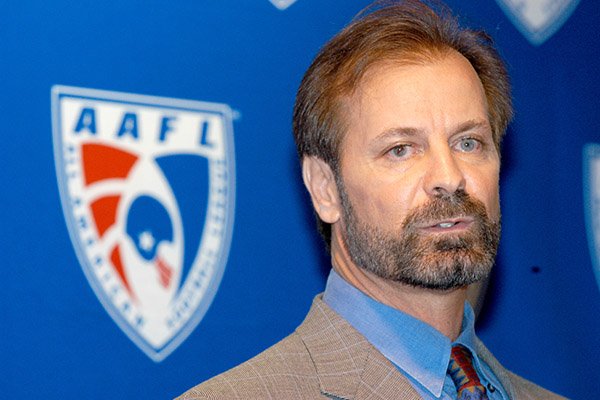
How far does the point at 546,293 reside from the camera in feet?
9.12

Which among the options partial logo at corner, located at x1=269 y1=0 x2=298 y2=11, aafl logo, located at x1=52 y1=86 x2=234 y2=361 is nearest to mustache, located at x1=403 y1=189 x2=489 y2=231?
aafl logo, located at x1=52 y1=86 x2=234 y2=361

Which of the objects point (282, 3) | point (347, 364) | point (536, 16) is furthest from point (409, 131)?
point (536, 16)

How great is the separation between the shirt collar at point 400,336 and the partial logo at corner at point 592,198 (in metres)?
0.95

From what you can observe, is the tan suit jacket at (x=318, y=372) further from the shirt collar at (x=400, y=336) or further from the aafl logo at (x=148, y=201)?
the aafl logo at (x=148, y=201)

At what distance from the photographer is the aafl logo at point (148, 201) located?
2082mm

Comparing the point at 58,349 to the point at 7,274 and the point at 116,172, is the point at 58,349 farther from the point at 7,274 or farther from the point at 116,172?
the point at 116,172

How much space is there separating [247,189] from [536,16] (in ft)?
3.07

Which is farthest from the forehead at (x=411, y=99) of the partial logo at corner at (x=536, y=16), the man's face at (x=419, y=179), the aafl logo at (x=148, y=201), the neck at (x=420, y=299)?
the partial logo at corner at (x=536, y=16)

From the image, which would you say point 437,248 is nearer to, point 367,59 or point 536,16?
point 367,59

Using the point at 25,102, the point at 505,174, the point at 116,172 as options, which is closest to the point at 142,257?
the point at 116,172

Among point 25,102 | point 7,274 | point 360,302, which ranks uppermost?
point 25,102

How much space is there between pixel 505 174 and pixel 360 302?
908 millimetres

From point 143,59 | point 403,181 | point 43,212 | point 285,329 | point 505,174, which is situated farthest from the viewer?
point 505,174

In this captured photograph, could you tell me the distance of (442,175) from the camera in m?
1.87
